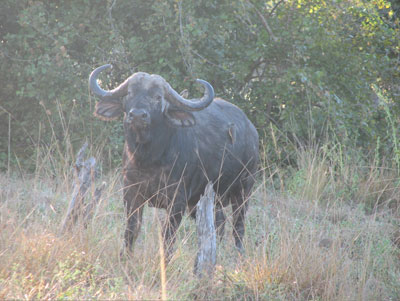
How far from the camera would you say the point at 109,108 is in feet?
17.5

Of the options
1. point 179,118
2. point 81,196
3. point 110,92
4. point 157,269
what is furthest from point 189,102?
point 157,269

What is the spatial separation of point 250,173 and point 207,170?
36.2 inches

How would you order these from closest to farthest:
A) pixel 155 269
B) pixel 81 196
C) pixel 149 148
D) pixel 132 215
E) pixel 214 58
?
pixel 155 269
pixel 81 196
pixel 149 148
pixel 132 215
pixel 214 58

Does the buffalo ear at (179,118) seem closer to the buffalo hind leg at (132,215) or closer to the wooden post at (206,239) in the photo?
the buffalo hind leg at (132,215)

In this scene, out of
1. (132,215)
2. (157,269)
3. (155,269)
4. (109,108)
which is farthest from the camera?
(109,108)

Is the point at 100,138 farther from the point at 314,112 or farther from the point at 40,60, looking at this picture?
the point at 314,112

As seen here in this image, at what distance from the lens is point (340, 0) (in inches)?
328

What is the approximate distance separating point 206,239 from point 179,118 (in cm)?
130

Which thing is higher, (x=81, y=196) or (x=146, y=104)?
(x=146, y=104)

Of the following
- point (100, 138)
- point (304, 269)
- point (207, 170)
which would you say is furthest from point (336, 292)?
point (100, 138)

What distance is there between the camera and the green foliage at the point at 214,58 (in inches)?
327

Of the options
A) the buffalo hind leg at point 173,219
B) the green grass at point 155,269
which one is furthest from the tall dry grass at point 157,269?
the buffalo hind leg at point 173,219

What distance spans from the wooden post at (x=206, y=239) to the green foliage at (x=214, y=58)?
13.0ft

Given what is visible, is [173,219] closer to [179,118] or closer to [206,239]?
[206,239]
